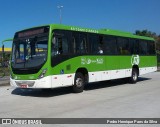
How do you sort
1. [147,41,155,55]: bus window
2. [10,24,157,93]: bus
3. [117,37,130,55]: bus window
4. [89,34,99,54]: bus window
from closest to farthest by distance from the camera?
[10,24,157,93]: bus → [89,34,99,54]: bus window → [117,37,130,55]: bus window → [147,41,155,55]: bus window

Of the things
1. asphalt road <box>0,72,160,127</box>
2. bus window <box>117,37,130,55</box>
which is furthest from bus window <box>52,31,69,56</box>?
bus window <box>117,37,130,55</box>

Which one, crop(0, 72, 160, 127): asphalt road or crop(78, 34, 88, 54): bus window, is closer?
crop(0, 72, 160, 127): asphalt road

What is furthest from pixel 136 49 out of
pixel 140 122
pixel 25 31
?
pixel 140 122

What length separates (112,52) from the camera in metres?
18.8

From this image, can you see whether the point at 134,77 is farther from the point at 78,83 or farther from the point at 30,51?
the point at 30,51

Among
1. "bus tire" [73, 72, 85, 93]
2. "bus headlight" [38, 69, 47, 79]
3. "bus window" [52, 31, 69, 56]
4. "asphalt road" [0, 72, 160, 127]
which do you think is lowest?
"asphalt road" [0, 72, 160, 127]

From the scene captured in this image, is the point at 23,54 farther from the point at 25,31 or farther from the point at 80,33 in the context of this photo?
the point at 80,33

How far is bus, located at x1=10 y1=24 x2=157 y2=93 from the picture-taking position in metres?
14.1

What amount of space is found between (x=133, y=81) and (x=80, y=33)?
637 centimetres

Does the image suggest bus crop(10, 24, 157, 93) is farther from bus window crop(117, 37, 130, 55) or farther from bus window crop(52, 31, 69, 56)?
bus window crop(117, 37, 130, 55)

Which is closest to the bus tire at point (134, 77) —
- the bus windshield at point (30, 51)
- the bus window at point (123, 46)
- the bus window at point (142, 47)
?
the bus window at point (123, 46)

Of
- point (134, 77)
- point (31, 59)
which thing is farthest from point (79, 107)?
point (134, 77)

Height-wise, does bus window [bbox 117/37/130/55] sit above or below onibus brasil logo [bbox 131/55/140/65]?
above

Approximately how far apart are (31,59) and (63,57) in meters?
1.40
